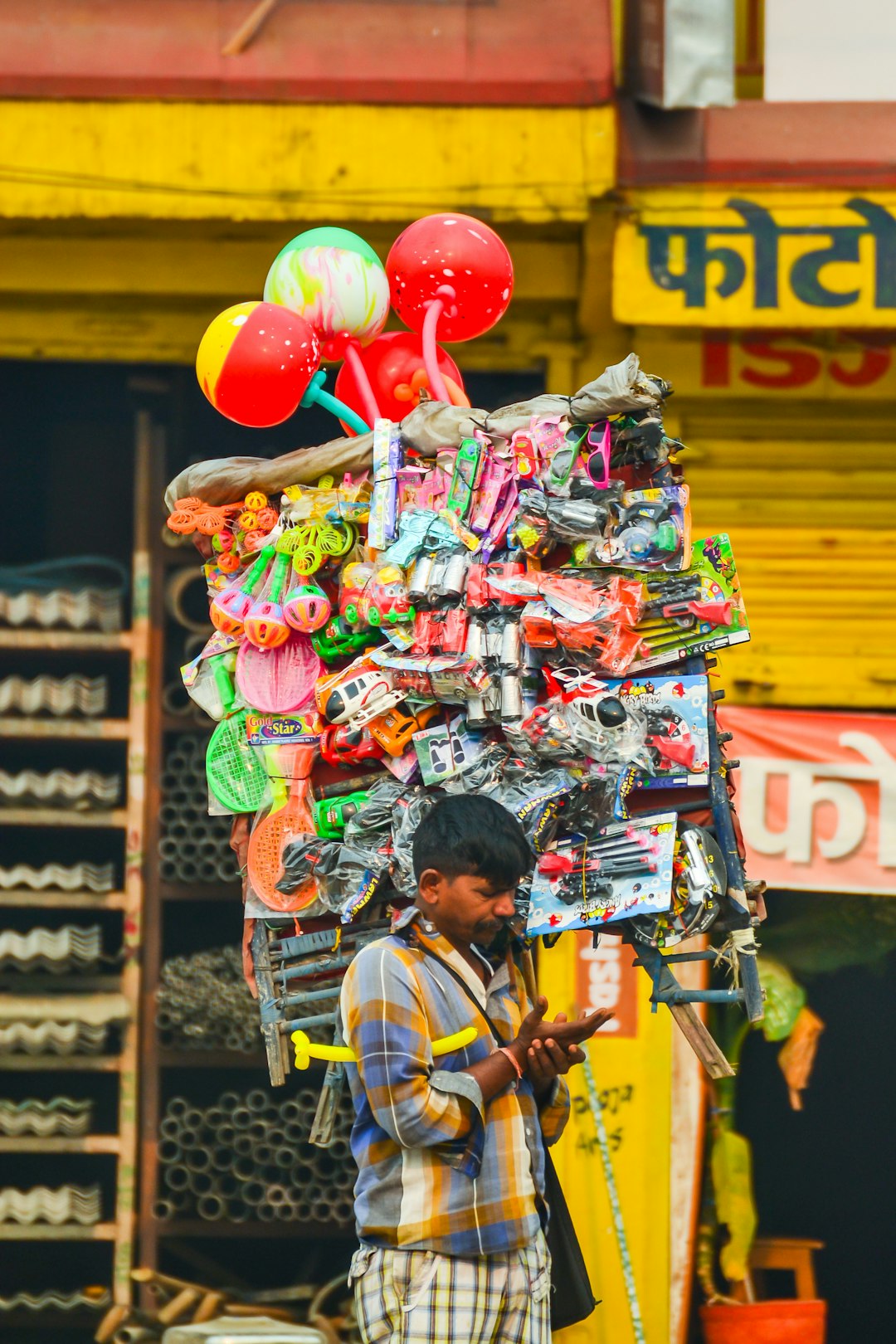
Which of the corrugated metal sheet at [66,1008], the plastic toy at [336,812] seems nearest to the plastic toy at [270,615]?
the plastic toy at [336,812]

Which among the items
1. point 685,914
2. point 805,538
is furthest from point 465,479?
point 805,538

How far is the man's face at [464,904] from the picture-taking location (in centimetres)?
272

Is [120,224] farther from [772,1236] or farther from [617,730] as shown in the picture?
[772,1236]

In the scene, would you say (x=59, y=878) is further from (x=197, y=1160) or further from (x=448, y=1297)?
(x=448, y=1297)

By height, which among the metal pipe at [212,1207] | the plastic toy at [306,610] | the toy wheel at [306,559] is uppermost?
the toy wheel at [306,559]

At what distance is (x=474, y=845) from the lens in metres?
2.70

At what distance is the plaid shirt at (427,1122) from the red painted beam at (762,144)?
3226mm

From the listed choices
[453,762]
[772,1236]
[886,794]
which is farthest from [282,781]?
[772,1236]

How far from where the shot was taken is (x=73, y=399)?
5.78 metres

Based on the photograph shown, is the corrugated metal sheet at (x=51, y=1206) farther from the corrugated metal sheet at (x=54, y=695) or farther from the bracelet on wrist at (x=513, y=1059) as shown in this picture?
the bracelet on wrist at (x=513, y=1059)

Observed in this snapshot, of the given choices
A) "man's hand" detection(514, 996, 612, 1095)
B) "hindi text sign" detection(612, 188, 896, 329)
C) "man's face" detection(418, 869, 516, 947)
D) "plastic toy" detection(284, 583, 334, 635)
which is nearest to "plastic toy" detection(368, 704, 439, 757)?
"plastic toy" detection(284, 583, 334, 635)

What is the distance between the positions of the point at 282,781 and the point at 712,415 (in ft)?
9.11

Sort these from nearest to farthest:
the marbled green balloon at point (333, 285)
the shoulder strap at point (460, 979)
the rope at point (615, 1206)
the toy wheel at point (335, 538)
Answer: the shoulder strap at point (460, 979)
the toy wheel at point (335, 538)
the marbled green balloon at point (333, 285)
the rope at point (615, 1206)

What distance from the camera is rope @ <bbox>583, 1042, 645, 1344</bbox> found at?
496 cm
